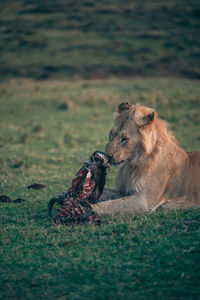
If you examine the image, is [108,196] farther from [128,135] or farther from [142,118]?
[142,118]

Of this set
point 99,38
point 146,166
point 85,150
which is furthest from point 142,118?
point 99,38

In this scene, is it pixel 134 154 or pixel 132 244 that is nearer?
pixel 132 244

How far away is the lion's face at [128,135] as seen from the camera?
599 centimetres

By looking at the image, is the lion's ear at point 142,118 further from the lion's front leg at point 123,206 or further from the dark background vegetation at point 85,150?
the dark background vegetation at point 85,150

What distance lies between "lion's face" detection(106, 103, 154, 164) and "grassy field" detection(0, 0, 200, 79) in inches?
1222

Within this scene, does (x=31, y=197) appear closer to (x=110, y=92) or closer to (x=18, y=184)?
(x=18, y=184)

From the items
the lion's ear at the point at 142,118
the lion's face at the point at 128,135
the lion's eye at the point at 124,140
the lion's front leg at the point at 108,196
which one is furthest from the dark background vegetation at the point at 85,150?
the lion's ear at the point at 142,118

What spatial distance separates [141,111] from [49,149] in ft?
26.8

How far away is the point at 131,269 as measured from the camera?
4414 millimetres

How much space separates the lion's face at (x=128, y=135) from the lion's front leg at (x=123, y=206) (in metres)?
0.54

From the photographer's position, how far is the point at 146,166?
6.16 metres

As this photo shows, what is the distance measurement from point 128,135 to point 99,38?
4907 centimetres

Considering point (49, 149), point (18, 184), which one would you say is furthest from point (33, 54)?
point (18, 184)

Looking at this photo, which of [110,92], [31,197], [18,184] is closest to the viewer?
Result: [31,197]
